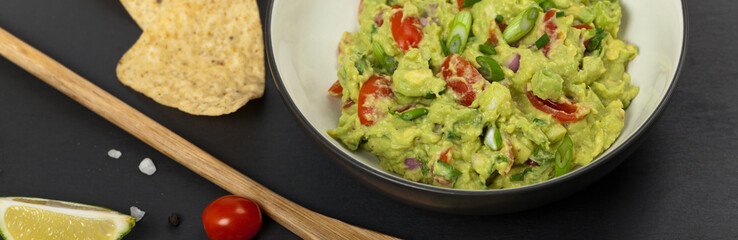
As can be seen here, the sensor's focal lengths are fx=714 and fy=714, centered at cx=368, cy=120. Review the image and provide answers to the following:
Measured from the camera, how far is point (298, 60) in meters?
2.81

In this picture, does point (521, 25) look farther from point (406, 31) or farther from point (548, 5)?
point (406, 31)

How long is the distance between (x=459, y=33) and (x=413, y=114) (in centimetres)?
35

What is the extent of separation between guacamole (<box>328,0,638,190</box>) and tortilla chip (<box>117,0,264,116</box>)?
70cm

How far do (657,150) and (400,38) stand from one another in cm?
119

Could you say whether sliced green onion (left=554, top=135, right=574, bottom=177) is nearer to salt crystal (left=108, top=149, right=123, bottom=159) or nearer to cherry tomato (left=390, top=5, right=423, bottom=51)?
cherry tomato (left=390, top=5, right=423, bottom=51)

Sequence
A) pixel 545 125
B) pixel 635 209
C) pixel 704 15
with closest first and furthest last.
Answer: pixel 545 125 → pixel 635 209 → pixel 704 15

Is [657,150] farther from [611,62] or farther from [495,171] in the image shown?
[495,171]

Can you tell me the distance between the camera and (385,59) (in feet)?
8.34

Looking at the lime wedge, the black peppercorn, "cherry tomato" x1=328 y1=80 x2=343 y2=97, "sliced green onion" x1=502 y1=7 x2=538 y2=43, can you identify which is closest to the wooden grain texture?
the black peppercorn

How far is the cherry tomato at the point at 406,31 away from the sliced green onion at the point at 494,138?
0.44 metres

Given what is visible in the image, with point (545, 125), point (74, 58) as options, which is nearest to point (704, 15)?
point (545, 125)

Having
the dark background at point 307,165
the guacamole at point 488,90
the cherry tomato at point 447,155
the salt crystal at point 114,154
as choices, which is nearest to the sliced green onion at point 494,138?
the guacamole at point 488,90

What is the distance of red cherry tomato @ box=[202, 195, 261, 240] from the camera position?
2.67 meters

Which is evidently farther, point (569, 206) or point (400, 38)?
point (569, 206)
